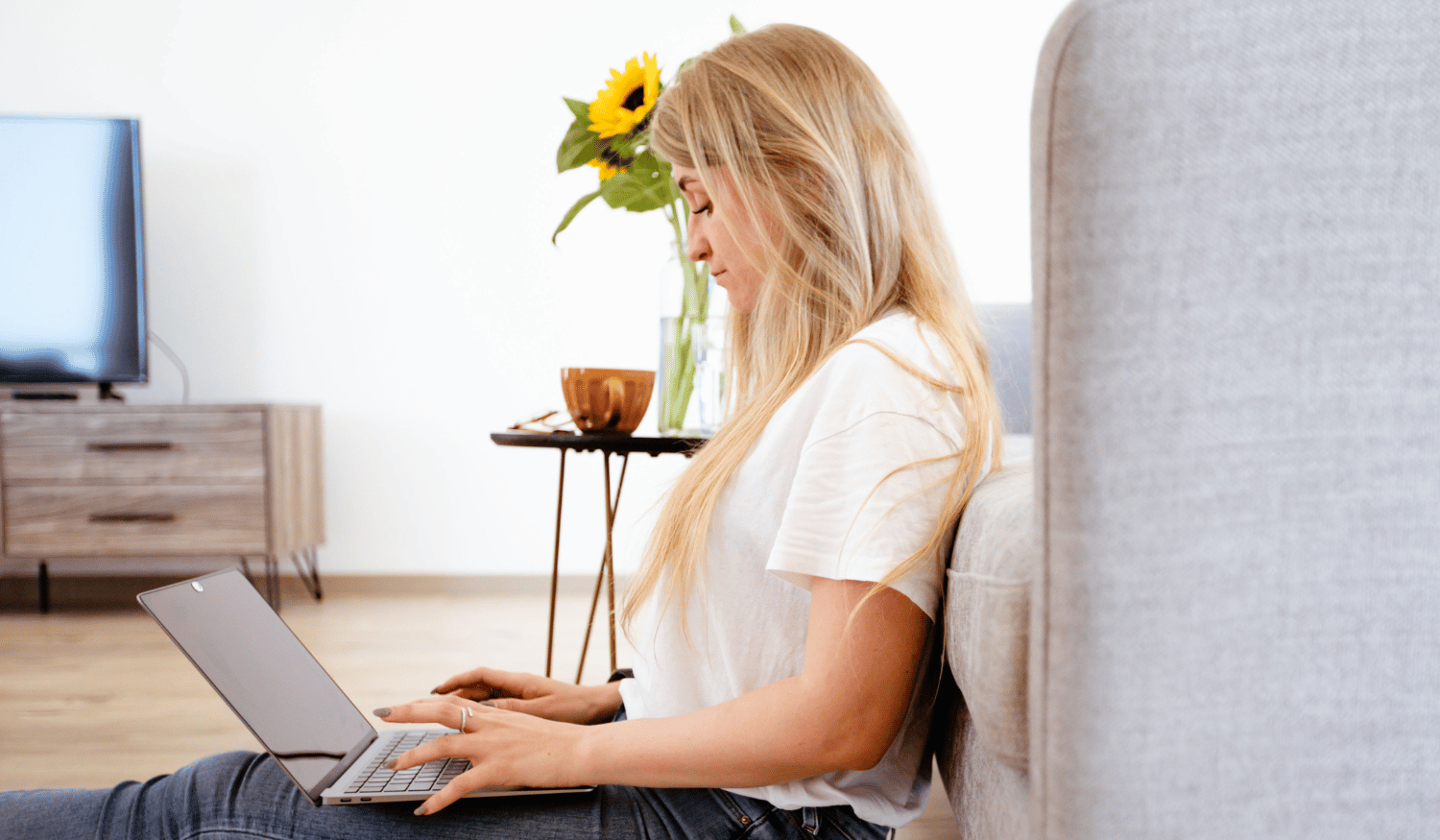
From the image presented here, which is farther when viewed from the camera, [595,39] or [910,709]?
[595,39]

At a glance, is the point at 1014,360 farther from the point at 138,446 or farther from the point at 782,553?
the point at 138,446

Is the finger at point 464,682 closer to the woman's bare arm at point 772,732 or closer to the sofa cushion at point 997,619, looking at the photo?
the woman's bare arm at point 772,732

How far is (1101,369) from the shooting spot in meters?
0.36

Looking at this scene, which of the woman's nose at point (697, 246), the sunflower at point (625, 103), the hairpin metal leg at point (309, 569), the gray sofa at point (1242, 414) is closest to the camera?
the gray sofa at point (1242, 414)

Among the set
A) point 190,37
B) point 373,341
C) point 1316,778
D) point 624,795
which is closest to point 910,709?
point 624,795

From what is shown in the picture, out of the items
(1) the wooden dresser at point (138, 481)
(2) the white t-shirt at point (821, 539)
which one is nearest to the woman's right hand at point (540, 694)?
(2) the white t-shirt at point (821, 539)

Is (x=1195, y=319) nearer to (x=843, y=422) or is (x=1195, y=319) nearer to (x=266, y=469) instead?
(x=843, y=422)

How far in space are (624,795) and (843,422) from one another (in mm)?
317

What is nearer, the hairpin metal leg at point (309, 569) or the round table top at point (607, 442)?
the round table top at point (607, 442)

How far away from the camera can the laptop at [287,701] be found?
2.11ft

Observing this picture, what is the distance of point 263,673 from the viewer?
75cm

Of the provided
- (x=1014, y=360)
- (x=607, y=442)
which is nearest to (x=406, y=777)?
(x=607, y=442)

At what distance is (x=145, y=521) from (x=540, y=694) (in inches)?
89.9

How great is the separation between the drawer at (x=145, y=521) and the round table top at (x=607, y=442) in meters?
1.69
